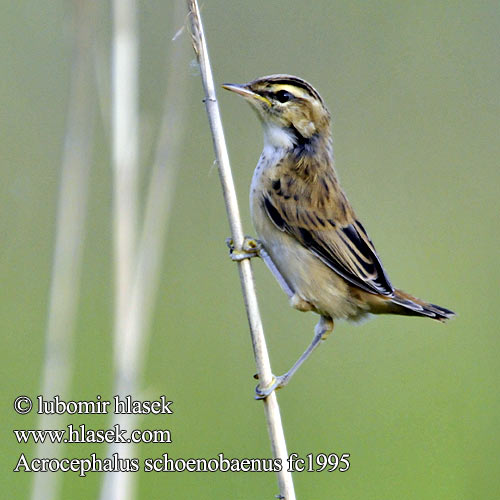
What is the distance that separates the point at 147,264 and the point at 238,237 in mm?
397

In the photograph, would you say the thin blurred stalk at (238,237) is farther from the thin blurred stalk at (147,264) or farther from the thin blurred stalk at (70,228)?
the thin blurred stalk at (70,228)

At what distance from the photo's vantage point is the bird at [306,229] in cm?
394

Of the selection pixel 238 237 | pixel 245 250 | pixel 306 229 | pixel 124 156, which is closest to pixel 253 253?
pixel 245 250

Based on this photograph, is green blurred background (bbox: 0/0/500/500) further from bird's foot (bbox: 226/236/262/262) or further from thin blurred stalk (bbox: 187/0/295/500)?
thin blurred stalk (bbox: 187/0/295/500)

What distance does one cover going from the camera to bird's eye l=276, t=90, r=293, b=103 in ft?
13.0

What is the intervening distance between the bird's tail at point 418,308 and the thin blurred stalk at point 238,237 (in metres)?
0.99

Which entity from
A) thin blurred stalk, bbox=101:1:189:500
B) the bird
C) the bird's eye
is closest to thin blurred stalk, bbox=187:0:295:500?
thin blurred stalk, bbox=101:1:189:500

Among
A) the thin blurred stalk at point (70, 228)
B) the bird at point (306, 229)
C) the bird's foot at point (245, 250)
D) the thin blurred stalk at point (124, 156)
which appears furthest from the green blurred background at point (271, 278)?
the bird's foot at point (245, 250)

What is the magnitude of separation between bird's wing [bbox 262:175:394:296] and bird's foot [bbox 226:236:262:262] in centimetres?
21

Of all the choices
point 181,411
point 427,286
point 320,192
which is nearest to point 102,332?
point 181,411

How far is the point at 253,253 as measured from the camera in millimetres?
3566

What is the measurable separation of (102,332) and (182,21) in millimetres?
3205

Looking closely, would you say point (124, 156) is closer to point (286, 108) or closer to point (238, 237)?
point (238, 237)

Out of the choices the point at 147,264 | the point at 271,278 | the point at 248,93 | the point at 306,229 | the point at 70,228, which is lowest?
the point at 147,264
